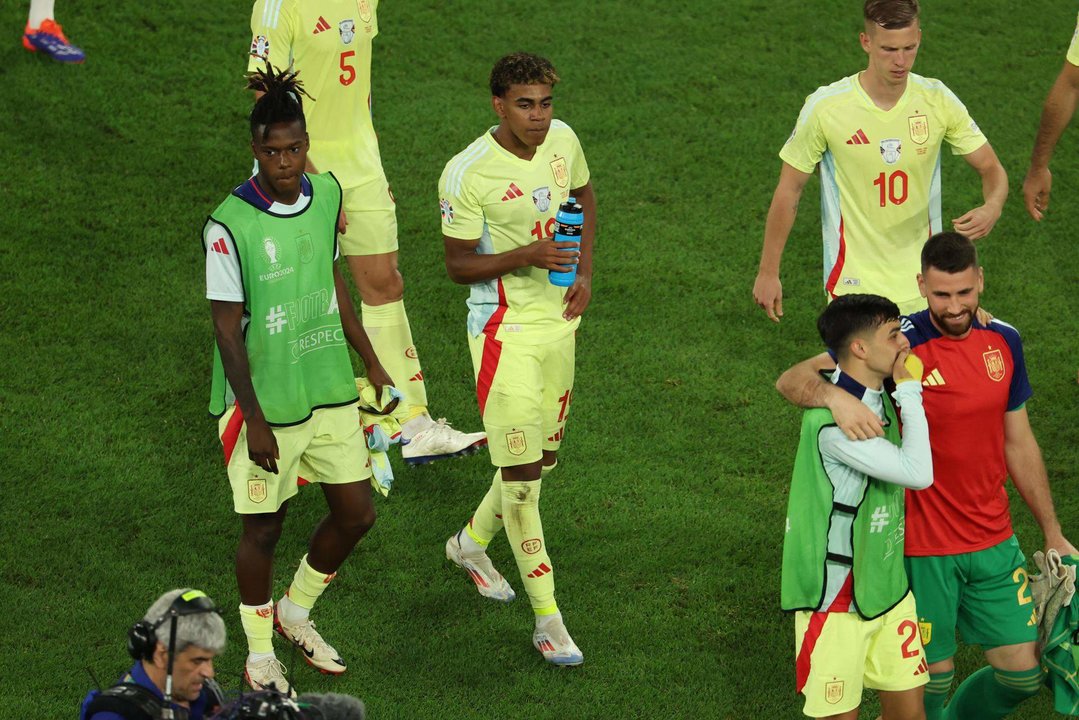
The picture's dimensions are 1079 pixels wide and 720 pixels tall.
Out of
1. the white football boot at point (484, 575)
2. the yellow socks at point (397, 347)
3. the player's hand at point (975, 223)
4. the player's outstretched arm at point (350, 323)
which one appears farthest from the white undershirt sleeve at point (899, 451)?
the yellow socks at point (397, 347)

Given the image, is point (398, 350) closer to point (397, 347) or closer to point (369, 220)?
point (397, 347)

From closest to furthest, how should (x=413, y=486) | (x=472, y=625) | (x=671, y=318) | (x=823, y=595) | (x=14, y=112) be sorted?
(x=823, y=595) → (x=472, y=625) → (x=413, y=486) → (x=671, y=318) → (x=14, y=112)

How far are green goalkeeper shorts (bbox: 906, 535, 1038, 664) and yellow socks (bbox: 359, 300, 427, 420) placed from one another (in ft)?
11.5

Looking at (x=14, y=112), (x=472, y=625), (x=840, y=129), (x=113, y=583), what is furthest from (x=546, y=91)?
(x=14, y=112)

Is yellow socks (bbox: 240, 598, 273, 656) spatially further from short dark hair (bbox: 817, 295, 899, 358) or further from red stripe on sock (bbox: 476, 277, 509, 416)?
short dark hair (bbox: 817, 295, 899, 358)

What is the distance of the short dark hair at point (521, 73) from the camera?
637 cm

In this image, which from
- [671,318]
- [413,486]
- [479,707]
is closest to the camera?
[479,707]

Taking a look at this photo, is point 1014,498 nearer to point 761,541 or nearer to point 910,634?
point 761,541

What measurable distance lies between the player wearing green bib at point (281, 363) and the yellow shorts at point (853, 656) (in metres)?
2.07

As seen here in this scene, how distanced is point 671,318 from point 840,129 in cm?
312

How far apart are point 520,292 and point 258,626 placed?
1864 mm

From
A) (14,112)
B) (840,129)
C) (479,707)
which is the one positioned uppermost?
(840,129)

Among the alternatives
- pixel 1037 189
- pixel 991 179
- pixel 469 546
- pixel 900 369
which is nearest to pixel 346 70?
pixel 469 546

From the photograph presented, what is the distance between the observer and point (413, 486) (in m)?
8.08
